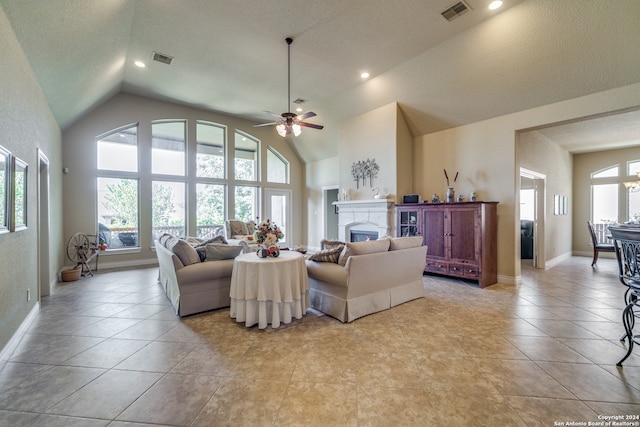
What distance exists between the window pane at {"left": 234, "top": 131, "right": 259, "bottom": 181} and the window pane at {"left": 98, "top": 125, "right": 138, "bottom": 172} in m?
2.60

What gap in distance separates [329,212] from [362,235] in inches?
106

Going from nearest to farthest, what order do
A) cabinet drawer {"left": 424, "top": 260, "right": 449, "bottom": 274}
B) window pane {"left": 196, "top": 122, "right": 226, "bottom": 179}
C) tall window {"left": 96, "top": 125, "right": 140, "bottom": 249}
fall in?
cabinet drawer {"left": 424, "top": 260, "right": 449, "bottom": 274} < tall window {"left": 96, "top": 125, "right": 140, "bottom": 249} < window pane {"left": 196, "top": 122, "right": 226, "bottom": 179}

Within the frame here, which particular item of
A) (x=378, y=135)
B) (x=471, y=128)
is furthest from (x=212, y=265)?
(x=471, y=128)

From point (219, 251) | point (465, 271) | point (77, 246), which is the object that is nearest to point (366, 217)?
point (465, 271)

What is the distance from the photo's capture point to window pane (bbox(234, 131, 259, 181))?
8.43 m

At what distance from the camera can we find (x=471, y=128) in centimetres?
553

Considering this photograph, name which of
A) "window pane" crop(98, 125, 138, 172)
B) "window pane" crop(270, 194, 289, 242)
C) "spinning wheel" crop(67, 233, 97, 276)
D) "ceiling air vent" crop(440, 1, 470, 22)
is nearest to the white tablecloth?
"ceiling air vent" crop(440, 1, 470, 22)

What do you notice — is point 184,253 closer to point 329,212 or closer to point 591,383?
point 591,383

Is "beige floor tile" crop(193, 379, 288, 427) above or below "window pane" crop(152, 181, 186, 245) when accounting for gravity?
below

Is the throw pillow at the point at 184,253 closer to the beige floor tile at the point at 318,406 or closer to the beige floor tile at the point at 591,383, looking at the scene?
the beige floor tile at the point at 318,406

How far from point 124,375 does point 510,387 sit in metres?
3.02

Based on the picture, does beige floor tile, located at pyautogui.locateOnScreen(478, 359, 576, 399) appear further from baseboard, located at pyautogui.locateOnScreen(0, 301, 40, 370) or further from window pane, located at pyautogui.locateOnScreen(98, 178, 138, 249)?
window pane, located at pyautogui.locateOnScreen(98, 178, 138, 249)

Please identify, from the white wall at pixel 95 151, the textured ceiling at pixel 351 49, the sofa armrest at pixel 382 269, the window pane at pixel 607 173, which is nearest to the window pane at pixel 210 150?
the white wall at pixel 95 151

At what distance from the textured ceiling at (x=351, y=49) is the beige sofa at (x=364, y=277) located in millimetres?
3146
